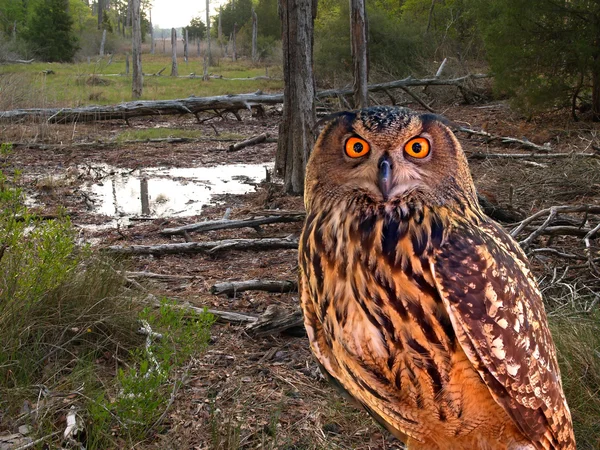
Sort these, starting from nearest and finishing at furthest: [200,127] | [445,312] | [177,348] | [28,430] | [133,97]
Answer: [445,312] → [28,430] → [177,348] → [200,127] → [133,97]

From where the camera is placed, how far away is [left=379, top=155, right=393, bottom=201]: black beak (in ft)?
5.97

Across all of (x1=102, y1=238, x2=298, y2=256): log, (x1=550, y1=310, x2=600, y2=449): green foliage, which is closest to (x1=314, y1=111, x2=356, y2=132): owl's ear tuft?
(x1=550, y1=310, x2=600, y2=449): green foliage

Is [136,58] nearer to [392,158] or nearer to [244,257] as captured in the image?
[244,257]

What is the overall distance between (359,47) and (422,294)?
6.58 m

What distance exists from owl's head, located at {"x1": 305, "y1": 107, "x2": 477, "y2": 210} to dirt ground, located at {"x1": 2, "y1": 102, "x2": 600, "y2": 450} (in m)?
1.49

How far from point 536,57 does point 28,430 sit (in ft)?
41.2

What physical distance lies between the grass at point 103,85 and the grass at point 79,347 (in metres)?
12.1

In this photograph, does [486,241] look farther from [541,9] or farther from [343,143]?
[541,9]

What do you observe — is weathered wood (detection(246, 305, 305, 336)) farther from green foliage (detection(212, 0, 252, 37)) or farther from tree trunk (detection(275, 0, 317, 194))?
green foliage (detection(212, 0, 252, 37))

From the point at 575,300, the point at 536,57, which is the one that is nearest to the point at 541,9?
the point at 536,57

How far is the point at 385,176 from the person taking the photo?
1816mm

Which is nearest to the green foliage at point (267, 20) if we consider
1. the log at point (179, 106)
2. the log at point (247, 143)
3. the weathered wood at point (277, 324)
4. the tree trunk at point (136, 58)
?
the tree trunk at point (136, 58)

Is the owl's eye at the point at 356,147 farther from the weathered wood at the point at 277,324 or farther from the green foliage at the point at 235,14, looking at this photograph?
the green foliage at the point at 235,14

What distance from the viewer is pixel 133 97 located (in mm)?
23828
